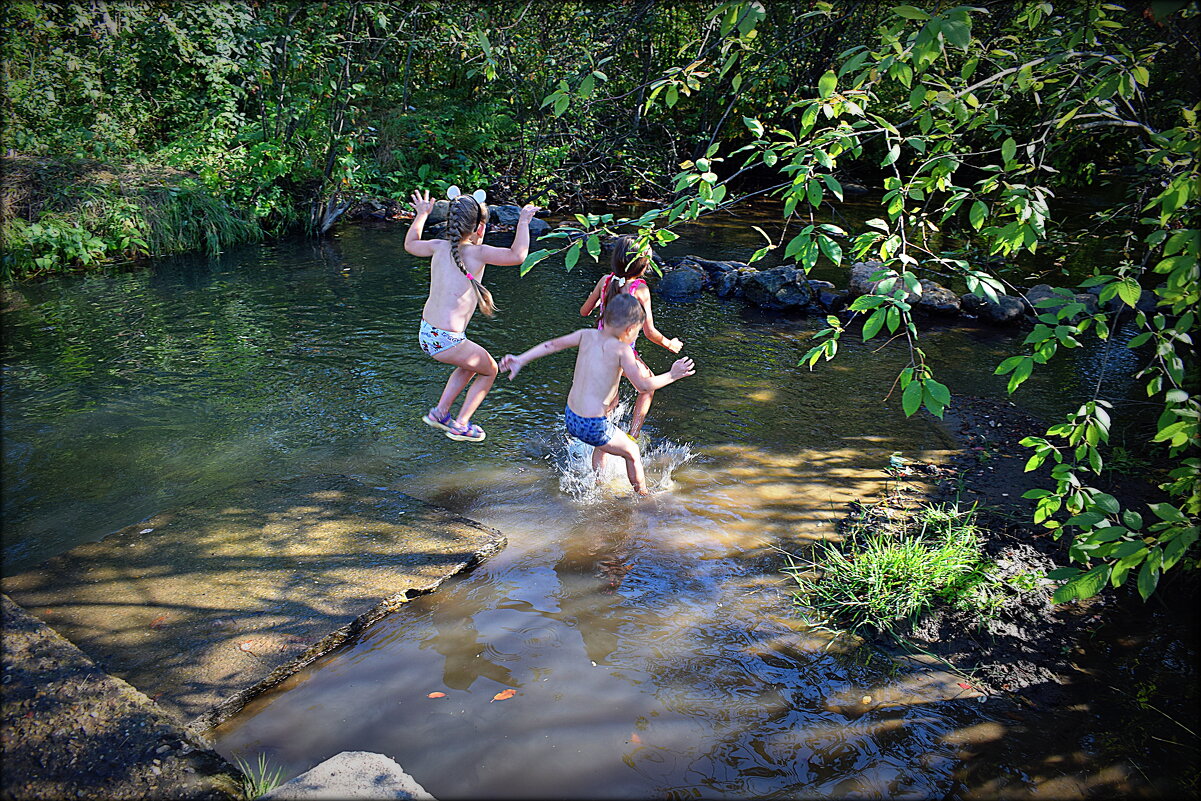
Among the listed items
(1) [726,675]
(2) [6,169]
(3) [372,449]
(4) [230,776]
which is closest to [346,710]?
(4) [230,776]

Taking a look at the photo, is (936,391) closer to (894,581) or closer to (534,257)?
(534,257)

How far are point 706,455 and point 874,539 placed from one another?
1640 millimetres

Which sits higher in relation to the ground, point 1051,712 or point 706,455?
point 706,455

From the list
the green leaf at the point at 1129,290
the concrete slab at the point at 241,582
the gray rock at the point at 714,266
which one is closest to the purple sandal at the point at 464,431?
A: the concrete slab at the point at 241,582

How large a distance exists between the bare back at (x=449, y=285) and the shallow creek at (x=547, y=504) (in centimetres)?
112

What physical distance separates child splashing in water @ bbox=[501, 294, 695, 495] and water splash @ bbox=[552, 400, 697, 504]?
1.02ft

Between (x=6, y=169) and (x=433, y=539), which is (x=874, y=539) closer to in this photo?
(x=433, y=539)

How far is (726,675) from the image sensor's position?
3.64 m

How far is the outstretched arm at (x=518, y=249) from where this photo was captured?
4.88m

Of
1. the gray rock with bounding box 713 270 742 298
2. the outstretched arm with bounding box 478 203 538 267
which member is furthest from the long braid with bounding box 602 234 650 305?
the gray rock with bounding box 713 270 742 298

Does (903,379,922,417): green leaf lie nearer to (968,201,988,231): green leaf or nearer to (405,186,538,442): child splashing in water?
(968,201,988,231): green leaf

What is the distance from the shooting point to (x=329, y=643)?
145 inches

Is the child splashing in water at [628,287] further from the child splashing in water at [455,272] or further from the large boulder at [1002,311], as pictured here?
the large boulder at [1002,311]

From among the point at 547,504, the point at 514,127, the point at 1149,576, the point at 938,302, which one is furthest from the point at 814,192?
the point at 514,127
